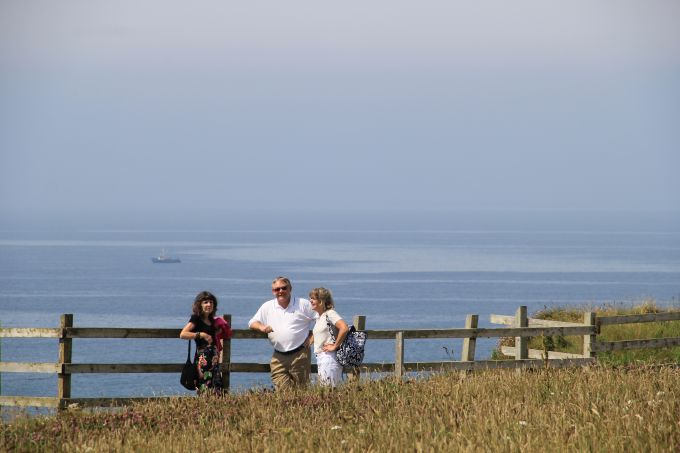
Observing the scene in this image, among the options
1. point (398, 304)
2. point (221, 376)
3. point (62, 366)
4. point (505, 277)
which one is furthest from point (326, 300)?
point (505, 277)

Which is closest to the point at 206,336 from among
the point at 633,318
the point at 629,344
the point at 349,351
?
the point at 349,351

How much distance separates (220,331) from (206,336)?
29cm

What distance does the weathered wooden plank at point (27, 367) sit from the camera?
14352mm

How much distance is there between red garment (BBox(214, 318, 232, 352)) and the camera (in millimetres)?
13617

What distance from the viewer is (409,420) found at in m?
8.76

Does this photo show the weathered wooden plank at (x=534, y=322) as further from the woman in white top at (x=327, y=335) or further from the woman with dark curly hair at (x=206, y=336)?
the woman with dark curly hair at (x=206, y=336)

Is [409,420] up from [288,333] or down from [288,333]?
down

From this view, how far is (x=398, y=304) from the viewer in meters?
129

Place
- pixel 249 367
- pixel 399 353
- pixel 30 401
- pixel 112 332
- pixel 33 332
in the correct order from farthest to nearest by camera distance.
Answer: pixel 399 353 → pixel 249 367 → pixel 30 401 → pixel 33 332 → pixel 112 332

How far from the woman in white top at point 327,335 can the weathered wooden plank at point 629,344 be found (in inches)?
251

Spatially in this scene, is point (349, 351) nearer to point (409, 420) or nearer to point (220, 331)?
point (220, 331)

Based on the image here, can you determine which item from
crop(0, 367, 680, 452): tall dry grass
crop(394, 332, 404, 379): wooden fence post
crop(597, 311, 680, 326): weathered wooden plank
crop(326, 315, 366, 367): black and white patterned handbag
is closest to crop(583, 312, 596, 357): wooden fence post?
crop(597, 311, 680, 326): weathered wooden plank

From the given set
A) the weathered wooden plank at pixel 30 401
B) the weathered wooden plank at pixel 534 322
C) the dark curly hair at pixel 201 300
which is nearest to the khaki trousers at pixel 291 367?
the dark curly hair at pixel 201 300

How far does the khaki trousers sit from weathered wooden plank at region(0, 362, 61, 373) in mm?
3025
